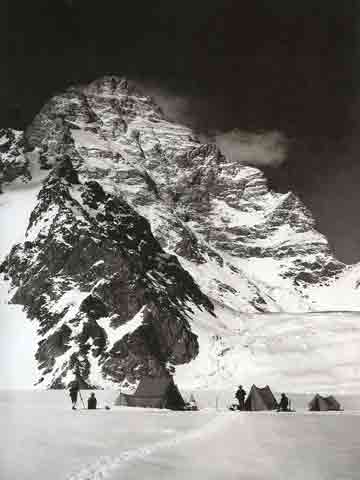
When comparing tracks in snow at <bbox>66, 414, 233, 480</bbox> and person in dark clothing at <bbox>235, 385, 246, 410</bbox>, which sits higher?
person in dark clothing at <bbox>235, 385, 246, 410</bbox>

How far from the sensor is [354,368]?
9225 centimetres

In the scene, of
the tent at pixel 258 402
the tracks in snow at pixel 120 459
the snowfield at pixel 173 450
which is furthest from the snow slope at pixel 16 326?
the tracks in snow at pixel 120 459

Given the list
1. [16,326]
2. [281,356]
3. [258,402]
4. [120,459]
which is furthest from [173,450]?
[16,326]

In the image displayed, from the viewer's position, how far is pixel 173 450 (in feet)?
79.9

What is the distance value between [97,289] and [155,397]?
51.4 metres

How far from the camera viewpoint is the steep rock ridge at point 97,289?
308ft

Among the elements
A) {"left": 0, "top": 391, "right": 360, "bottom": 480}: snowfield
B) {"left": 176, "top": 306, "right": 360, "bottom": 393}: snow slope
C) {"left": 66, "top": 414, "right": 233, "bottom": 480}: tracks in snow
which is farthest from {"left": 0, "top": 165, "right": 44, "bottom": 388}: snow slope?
{"left": 66, "top": 414, "right": 233, "bottom": 480}: tracks in snow

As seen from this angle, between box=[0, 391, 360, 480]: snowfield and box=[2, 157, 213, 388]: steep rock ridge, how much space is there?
178 feet

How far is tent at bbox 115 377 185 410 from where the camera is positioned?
59.3 meters

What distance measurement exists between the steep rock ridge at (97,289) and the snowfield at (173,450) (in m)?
54.2

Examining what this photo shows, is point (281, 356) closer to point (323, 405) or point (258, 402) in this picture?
point (323, 405)

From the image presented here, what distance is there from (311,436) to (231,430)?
4.25 metres

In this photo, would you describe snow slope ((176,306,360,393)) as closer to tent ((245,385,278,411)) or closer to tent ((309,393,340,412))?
tent ((309,393,340,412))

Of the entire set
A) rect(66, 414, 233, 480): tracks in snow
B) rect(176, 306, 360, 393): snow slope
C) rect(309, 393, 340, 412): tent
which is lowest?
rect(66, 414, 233, 480): tracks in snow
